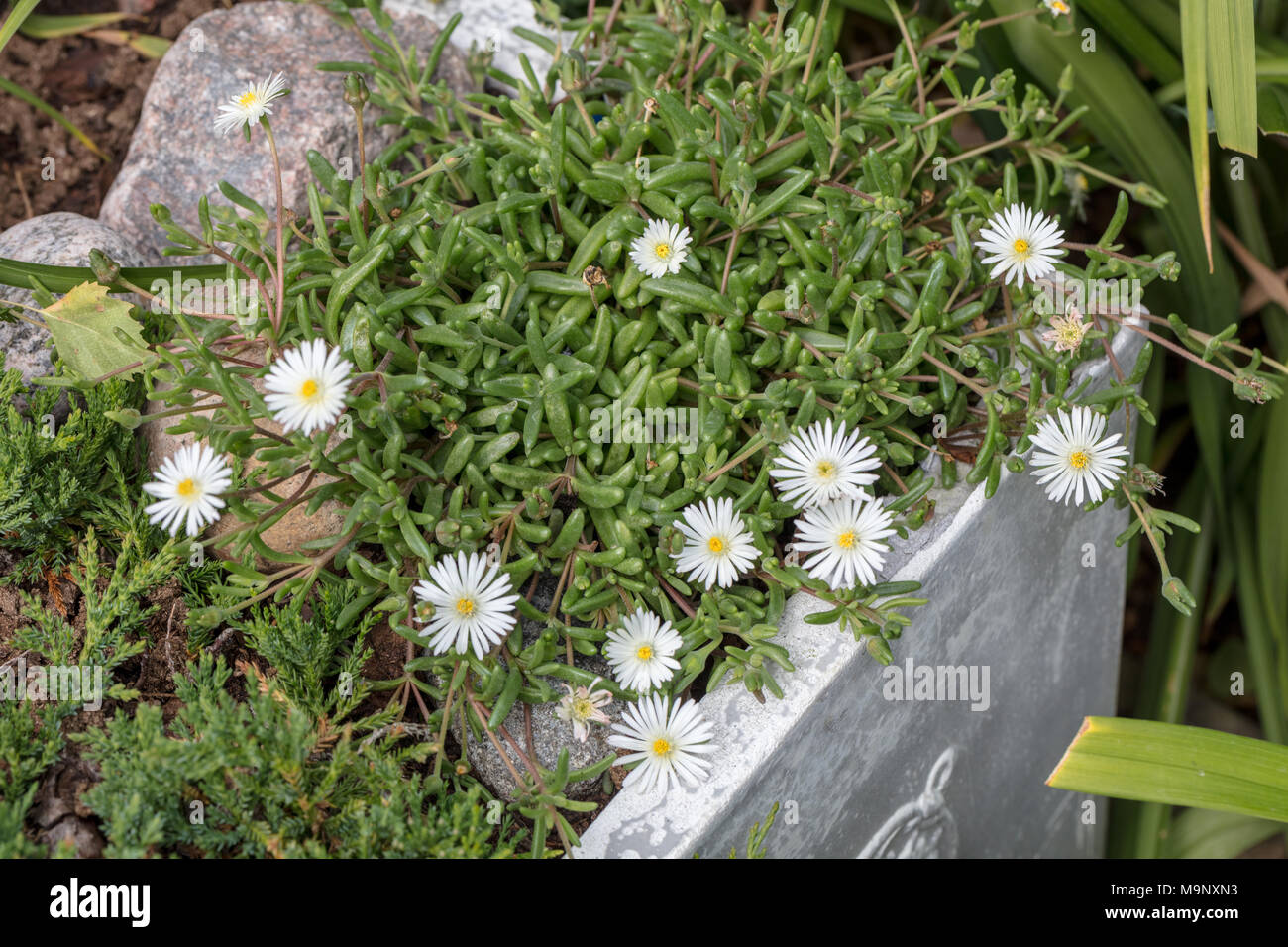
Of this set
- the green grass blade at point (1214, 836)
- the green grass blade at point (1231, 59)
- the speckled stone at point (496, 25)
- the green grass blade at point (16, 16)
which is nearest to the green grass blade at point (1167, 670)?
the green grass blade at point (1214, 836)

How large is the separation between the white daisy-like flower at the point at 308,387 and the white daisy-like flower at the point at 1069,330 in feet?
3.02

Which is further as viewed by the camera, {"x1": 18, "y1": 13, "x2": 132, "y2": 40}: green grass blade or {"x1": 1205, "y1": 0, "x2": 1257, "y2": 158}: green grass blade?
{"x1": 18, "y1": 13, "x2": 132, "y2": 40}: green grass blade

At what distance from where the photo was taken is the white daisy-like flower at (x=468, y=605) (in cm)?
114

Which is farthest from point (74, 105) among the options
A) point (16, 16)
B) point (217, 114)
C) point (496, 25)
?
point (496, 25)

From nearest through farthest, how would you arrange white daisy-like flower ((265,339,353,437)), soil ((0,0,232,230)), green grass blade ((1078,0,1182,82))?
1. white daisy-like flower ((265,339,353,437))
2. green grass blade ((1078,0,1182,82))
3. soil ((0,0,232,230))

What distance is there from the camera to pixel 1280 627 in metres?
1.81

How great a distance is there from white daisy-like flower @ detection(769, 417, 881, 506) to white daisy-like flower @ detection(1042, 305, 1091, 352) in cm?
33

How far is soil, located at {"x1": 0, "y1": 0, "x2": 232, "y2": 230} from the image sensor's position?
1.92 meters

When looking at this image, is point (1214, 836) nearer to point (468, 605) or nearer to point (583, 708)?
point (583, 708)

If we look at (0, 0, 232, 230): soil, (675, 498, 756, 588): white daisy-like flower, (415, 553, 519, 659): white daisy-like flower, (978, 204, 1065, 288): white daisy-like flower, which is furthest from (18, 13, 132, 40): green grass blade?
(978, 204, 1065, 288): white daisy-like flower

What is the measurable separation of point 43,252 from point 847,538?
128cm

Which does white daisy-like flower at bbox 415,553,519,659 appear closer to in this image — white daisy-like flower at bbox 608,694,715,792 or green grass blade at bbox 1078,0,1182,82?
white daisy-like flower at bbox 608,694,715,792

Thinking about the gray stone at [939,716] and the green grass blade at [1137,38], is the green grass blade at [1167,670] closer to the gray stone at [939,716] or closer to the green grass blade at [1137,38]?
the gray stone at [939,716]
